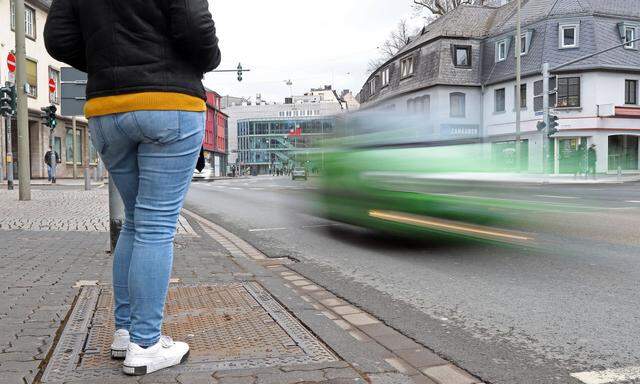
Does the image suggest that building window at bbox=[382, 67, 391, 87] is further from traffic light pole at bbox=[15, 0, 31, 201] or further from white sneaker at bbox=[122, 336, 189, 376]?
white sneaker at bbox=[122, 336, 189, 376]

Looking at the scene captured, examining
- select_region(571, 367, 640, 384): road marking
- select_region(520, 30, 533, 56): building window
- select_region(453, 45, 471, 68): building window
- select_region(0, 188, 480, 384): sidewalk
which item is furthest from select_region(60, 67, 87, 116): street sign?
select_region(453, 45, 471, 68): building window

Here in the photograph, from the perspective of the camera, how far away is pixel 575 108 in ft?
120

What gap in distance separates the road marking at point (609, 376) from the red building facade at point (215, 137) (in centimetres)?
7998

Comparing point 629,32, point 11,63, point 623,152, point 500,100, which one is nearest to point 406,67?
point 500,100

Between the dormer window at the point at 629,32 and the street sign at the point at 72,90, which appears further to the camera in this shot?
the dormer window at the point at 629,32

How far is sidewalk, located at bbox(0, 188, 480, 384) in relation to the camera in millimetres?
2779

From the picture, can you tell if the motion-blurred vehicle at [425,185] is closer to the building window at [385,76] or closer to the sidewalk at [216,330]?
the sidewalk at [216,330]

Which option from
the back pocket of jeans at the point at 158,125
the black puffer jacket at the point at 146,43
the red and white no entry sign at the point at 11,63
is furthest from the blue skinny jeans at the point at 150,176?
the red and white no entry sign at the point at 11,63

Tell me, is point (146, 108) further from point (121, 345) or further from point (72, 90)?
point (72, 90)

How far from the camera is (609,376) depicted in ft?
9.70

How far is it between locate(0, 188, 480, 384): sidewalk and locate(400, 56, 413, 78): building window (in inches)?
1625

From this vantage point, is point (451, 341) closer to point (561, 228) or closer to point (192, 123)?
point (192, 123)

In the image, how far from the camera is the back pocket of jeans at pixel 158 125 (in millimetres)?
2547

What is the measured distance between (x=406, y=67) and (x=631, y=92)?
16.1 meters
